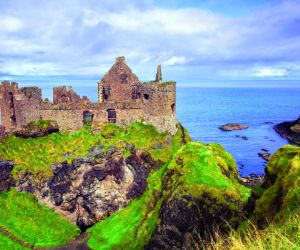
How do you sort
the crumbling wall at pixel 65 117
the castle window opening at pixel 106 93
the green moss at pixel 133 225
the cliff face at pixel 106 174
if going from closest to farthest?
the green moss at pixel 133 225
the cliff face at pixel 106 174
the crumbling wall at pixel 65 117
the castle window opening at pixel 106 93

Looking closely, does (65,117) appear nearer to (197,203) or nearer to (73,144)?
(73,144)

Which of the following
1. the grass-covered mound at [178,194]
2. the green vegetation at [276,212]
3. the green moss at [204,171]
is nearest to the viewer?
the green vegetation at [276,212]

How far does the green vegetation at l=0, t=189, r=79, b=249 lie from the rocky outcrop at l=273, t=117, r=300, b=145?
79131 mm

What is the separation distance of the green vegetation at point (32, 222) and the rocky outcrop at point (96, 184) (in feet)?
5.93

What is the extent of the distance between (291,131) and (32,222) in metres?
97.3

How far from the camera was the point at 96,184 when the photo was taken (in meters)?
37.8

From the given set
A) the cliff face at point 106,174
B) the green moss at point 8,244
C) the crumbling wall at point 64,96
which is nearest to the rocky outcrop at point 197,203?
the cliff face at point 106,174

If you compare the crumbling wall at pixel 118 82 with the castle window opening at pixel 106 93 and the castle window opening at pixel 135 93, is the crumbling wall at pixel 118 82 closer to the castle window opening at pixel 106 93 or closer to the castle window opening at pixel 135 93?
the castle window opening at pixel 106 93

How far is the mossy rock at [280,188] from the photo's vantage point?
12.8 metres

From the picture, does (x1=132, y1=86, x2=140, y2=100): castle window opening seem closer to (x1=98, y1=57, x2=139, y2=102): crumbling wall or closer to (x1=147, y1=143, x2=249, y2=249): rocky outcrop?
(x1=98, y1=57, x2=139, y2=102): crumbling wall

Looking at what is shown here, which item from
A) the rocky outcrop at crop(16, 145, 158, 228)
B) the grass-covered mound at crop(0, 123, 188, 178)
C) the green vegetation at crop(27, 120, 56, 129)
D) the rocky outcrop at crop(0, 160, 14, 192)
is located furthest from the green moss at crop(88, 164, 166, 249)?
the green vegetation at crop(27, 120, 56, 129)

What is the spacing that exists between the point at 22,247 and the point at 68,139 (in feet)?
44.5

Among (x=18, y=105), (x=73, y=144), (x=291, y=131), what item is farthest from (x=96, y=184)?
(x=291, y=131)

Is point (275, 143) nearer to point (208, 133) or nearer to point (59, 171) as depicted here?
point (208, 133)
